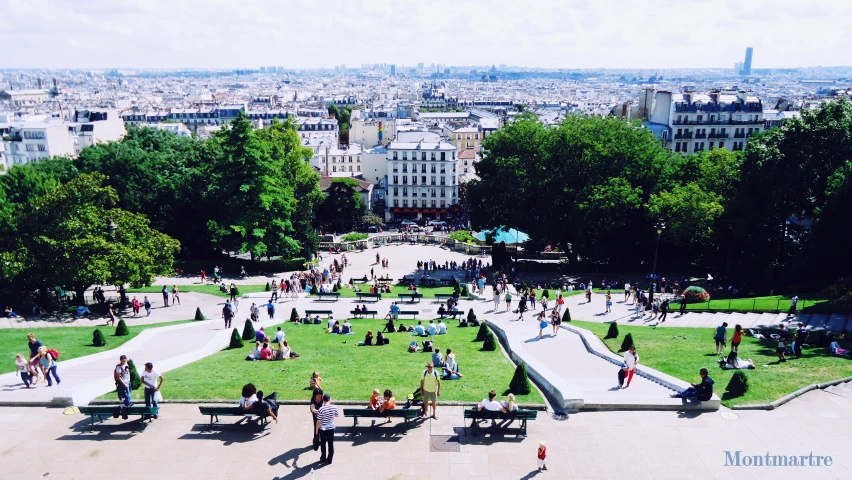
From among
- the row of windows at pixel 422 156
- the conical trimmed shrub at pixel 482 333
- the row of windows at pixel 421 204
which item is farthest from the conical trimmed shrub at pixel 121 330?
the row of windows at pixel 421 204

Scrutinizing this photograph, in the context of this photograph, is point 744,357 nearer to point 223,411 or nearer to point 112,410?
point 223,411

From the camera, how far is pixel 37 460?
15.7 metres

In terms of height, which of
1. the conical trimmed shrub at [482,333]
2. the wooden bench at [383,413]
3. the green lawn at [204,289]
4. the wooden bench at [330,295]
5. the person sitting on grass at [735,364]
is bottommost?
the green lawn at [204,289]

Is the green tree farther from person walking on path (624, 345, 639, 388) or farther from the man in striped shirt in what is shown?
person walking on path (624, 345, 639, 388)

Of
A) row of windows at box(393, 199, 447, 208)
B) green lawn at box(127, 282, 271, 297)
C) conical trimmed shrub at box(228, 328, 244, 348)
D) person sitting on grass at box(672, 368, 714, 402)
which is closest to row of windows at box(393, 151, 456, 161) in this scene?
row of windows at box(393, 199, 447, 208)

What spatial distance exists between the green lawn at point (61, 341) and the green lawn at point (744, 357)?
911 inches

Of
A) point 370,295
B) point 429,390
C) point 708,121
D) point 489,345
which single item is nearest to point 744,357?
point 489,345

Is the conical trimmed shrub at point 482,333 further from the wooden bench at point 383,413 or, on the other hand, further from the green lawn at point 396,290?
the green lawn at point 396,290

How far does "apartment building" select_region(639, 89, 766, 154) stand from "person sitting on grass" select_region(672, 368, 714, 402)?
284 feet

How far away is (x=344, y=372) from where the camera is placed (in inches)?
861

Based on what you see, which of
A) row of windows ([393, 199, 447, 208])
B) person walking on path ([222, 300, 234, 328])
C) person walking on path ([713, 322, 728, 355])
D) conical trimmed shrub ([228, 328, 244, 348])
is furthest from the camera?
row of windows ([393, 199, 447, 208])

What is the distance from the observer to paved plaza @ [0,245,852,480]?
1518 centimetres

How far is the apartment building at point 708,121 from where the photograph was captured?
9806 centimetres

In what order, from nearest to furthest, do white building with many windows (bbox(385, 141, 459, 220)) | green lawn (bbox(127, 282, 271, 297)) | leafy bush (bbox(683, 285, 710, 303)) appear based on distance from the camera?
1. leafy bush (bbox(683, 285, 710, 303))
2. green lawn (bbox(127, 282, 271, 297))
3. white building with many windows (bbox(385, 141, 459, 220))
